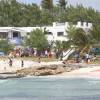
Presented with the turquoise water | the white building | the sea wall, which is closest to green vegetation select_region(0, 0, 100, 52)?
the white building

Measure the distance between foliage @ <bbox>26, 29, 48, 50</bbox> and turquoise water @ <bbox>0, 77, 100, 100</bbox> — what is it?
34949mm

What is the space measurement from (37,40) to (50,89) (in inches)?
1714

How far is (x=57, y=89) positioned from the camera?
38.2 meters

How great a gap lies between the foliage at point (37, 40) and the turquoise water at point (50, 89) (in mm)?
34949

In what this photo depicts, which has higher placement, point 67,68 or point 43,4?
point 43,4

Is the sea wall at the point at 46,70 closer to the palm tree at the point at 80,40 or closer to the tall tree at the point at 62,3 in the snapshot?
the palm tree at the point at 80,40

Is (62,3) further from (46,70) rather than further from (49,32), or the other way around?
(46,70)

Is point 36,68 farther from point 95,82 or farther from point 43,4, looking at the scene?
point 43,4

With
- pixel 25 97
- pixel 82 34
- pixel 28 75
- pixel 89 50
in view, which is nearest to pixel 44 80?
pixel 28 75

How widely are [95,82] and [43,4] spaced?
86.9 m

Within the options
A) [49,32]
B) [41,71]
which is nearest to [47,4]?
[49,32]

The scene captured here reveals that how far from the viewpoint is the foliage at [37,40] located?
80.0 metres

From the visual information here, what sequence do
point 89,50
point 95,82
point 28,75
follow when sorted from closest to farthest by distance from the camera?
point 95,82
point 28,75
point 89,50

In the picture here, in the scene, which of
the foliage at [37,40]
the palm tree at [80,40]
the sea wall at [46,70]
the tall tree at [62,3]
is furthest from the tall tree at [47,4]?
the sea wall at [46,70]
